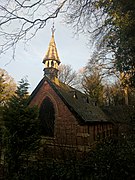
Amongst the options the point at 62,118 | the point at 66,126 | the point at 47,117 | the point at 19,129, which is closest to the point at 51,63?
the point at 47,117

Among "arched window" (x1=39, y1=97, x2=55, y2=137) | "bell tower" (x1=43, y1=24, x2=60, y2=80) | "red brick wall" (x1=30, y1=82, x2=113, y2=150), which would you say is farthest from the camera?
"bell tower" (x1=43, y1=24, x2=60, y2=80)

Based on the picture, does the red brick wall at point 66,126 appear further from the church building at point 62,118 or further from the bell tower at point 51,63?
the bell tower at point 51,63

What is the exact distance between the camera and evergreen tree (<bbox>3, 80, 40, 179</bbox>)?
31.1 feet

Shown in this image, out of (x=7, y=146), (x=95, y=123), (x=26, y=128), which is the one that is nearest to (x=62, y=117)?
(x=95, y=123)

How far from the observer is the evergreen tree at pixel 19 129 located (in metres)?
9.49

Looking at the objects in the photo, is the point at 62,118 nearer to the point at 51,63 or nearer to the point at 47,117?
the point at 47,117

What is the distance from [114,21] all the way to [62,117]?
11.5 m

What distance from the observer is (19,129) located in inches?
413

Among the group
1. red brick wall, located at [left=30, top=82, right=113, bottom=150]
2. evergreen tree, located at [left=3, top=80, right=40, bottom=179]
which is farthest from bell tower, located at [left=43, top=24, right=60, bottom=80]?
evergreen tree, located at [left=3, top=80, right=40, bottom=179]

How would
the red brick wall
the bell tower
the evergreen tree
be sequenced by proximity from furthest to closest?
1. the bell tower
2. the red brick wall
3. the evergreen tree

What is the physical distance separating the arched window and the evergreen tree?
7.19 metres

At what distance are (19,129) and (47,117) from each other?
349 inches

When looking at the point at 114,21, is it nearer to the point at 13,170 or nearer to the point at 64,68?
the point at 13,170

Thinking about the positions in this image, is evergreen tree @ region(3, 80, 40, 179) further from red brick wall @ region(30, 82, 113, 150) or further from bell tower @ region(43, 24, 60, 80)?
bell tower @ region(43, 24, 60, 80)
